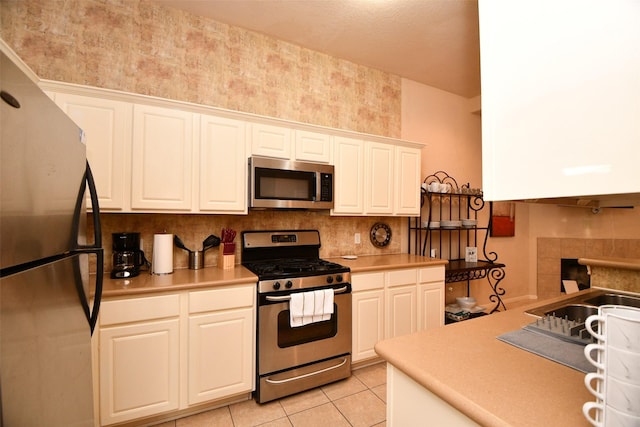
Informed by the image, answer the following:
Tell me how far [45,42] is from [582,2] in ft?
9.66

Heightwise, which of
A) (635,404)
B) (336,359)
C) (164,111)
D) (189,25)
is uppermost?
(189,25)

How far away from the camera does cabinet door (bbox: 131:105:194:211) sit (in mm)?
1980

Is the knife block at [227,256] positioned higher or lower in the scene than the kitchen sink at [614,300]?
higher

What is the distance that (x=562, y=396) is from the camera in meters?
0.74

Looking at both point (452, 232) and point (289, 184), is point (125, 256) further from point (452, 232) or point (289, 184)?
point (452, 232)

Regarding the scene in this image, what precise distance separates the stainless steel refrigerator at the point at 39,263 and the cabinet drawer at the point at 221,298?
792 mm

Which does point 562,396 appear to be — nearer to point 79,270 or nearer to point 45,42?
point 79,270

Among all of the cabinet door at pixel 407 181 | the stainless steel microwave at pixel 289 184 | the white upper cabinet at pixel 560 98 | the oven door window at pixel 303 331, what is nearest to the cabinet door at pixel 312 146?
the stainless steel microwave at pixel 289 184

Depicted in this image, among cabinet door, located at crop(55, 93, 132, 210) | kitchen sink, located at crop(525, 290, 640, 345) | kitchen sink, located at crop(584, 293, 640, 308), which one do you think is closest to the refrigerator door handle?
cabinet door, located at crop(55, 93, 132, 210)

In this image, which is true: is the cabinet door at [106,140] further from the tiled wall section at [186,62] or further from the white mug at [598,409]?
the white mug at [598,409]

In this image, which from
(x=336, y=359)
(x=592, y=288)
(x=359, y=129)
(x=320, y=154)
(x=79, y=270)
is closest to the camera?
(x=79, y=270)

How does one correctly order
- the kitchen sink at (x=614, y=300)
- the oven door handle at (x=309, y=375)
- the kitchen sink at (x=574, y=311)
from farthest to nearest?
1. the oven door handle at (x=309, y=375)
2. the kitchen sink at (x=614, y=300)
3. the kitchen sink at (x=574, y=311)

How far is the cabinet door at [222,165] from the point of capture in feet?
7.18

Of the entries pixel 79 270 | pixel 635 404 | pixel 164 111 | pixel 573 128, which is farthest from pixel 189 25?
pixel 635 404
